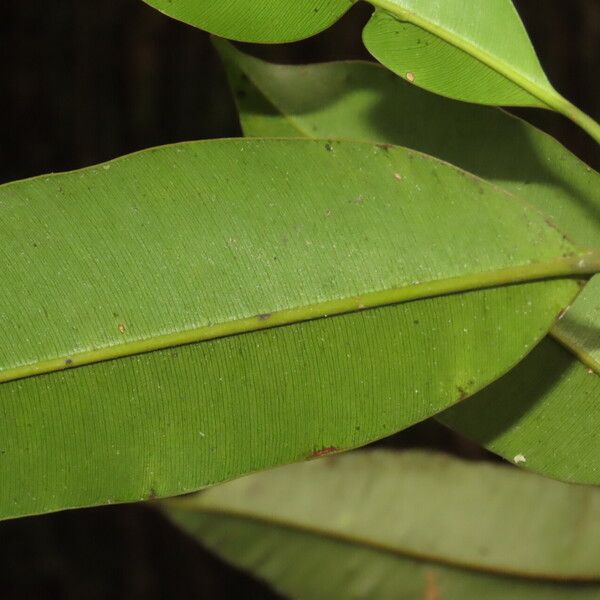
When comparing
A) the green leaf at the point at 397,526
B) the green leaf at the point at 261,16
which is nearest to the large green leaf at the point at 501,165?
the green leaf at the point at 261,16

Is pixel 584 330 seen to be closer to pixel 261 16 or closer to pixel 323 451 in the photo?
pixel 323 451

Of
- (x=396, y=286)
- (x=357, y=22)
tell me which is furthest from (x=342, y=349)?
(x=357, y=22)

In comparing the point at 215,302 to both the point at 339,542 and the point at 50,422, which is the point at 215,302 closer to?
the point at 50,422

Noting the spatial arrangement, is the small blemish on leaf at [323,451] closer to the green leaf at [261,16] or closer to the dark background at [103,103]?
the green leaf at [261,16]

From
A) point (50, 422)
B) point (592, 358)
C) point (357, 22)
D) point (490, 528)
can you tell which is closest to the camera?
point (50, 422)

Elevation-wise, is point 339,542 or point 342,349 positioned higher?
point 342,349

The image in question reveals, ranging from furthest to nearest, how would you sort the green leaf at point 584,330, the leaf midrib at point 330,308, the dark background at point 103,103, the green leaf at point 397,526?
1. the dark background at point 103,103
2. the green leaf at point 397,526
3. the green leaf at point 584,330
4. the leaf midrib at point 330,308

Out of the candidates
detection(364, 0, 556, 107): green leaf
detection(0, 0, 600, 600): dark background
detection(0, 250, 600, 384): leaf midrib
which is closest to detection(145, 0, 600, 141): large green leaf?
detection(364, 0, 556, 107): green leaf

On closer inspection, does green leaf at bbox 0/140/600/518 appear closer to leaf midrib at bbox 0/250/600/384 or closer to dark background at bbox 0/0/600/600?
leaf midrib at bbox 0/250/600/384
